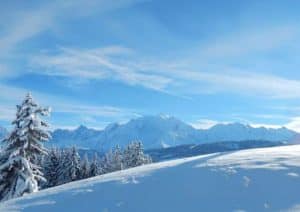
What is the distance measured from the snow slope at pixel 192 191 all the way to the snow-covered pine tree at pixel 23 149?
14.8m

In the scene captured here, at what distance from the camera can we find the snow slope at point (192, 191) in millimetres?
11250

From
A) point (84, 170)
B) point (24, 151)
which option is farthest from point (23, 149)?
point (84, 170)

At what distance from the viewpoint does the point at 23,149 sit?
29250 millimetres

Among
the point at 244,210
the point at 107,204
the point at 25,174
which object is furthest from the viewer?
the point at 25,174

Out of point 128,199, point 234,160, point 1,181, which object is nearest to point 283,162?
point 234,160

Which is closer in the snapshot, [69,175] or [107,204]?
[107,204]

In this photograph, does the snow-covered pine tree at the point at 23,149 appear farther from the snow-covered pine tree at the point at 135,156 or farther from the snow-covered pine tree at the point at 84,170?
the snow-covered pine tree at the point at 84,170

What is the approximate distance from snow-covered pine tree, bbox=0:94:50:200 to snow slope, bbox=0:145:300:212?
584 inches

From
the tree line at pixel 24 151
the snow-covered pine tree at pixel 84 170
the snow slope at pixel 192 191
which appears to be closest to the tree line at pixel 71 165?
the snow-covered pine tree at pixel 84 170

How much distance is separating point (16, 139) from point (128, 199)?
63.0 ft

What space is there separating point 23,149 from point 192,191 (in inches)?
763

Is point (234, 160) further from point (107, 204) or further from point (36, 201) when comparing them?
point (36, 201)

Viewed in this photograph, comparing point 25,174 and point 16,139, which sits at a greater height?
point 16,139

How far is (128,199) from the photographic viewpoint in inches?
477
